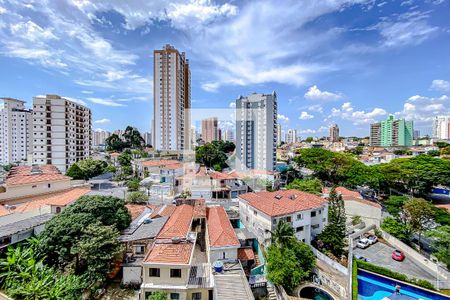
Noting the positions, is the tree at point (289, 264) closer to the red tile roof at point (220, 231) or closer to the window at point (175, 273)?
the red tile roof at point (220, 231)

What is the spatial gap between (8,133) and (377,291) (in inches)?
3277

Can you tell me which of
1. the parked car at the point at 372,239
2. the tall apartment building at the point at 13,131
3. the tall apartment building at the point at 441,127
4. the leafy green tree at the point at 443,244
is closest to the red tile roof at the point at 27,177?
the parked car at the point at 372,239

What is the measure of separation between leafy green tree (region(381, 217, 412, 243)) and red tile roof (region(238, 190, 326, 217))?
24.7 feet

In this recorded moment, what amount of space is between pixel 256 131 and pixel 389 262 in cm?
3814

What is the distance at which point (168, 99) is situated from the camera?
196 feet

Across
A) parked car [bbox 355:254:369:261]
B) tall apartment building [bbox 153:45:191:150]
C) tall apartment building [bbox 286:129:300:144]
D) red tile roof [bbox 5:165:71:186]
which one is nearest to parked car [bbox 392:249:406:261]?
parked car [bbox 355:254:369:261]

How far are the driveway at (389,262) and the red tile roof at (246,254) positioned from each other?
9664mm

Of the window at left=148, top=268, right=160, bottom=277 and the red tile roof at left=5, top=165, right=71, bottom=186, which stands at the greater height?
the red tile roof at left=5, top=165, right=71, bottom=186

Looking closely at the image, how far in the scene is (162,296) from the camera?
11.5 m

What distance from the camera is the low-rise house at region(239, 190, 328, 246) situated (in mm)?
17656

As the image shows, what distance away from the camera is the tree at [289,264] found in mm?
13387

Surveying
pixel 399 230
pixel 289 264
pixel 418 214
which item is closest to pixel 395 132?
pixel 418 214

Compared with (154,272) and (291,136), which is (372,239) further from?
(291,136)

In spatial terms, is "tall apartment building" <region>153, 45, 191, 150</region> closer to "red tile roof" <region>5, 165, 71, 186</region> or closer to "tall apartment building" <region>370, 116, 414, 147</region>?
"red tile roof" <region>5, 165, 71, 186</region>
